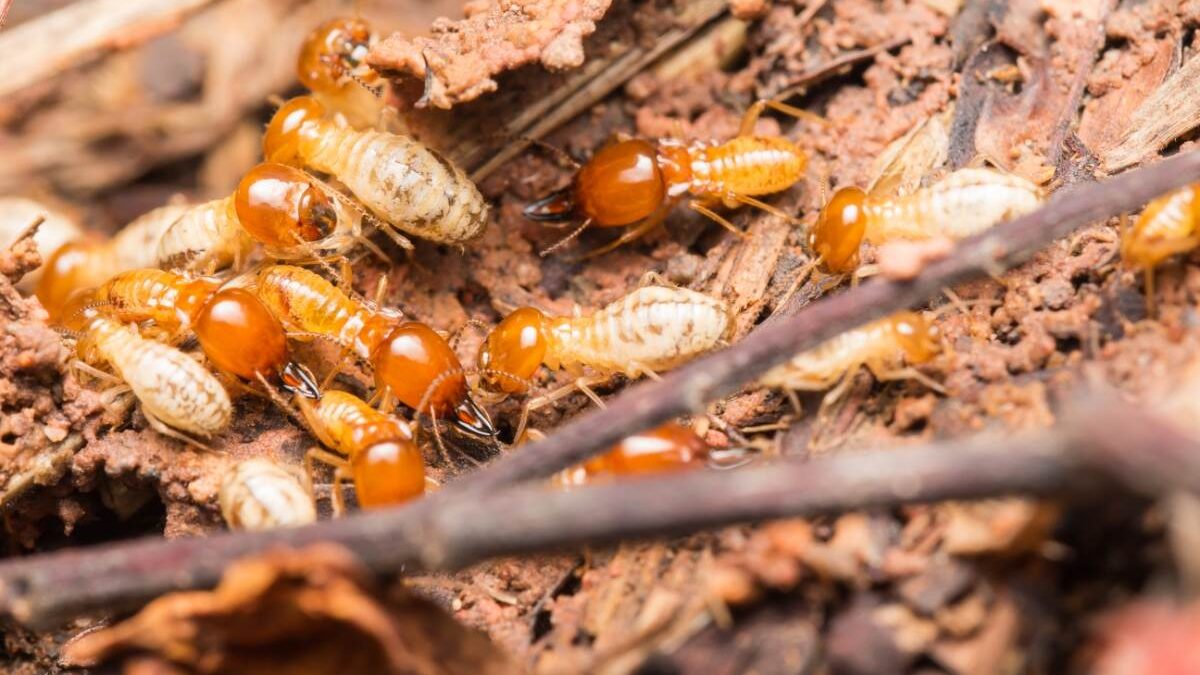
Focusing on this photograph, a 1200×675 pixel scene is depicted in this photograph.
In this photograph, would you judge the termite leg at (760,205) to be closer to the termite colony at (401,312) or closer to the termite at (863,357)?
the termite colony at (401,312)

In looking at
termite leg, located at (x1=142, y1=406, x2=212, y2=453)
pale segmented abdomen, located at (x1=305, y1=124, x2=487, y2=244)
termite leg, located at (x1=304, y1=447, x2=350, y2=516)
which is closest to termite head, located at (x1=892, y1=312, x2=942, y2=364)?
pale segmented abdomen, located at (x1=305, y1=124, x2=487, y2=244)

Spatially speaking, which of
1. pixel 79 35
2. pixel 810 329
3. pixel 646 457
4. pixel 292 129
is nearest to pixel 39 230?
pixel 79 35

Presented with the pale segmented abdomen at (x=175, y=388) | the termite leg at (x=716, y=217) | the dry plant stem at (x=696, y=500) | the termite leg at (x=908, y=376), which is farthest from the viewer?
the termite leg at (x=716, y=217)

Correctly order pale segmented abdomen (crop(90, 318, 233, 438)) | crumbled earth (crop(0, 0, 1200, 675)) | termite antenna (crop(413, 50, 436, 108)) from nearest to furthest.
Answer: crumbled earth (crop(0, 0, 1200, 675)) → pale segmented abdomen (crop(90, 318, 233, 438)) → termite antenna (crop(413, 50, 436, 108))

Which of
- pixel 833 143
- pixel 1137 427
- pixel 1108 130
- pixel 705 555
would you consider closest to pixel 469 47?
pixel 833 143

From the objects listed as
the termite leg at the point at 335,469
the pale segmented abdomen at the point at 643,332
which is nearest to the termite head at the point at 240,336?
the termite leg at the point at 335,469

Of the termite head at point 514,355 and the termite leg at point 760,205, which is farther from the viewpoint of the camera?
the termite leg at point 760,205

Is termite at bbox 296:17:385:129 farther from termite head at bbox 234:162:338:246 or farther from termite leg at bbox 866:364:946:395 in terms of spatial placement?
termite leg at bbox 866:364:946:395
